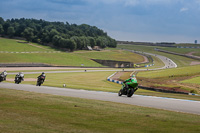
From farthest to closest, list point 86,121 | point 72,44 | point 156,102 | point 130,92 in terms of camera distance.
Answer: point 72,44 < point 130,92 < point 156,102 < point 86,121

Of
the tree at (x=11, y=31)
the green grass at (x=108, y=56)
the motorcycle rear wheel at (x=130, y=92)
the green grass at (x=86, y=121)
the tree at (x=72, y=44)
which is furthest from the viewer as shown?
the tree at (x=11, y=31)

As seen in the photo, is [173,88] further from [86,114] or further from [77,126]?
[77,126]

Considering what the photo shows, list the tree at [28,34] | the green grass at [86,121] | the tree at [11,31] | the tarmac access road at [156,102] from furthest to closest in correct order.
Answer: the tree at [11,31]
the tree at [28,34]
the tarmac access road at [156,102]
the green grass at [86,121]

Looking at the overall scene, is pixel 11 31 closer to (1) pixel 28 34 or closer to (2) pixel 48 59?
(1) pixel 28 34

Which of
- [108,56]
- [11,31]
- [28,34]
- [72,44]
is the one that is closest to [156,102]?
[108,56]

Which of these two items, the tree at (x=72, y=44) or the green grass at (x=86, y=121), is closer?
the green grass at (x=86, y=121)

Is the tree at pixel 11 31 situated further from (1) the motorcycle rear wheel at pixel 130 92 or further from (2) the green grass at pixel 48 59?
(1) the motorcycle rear wheel at pixel 130 92

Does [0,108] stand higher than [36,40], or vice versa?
[36,40]

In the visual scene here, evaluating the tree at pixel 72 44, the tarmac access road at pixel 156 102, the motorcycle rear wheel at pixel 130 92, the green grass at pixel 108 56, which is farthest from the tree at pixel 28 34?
the motorcycle rear wheel at pixel 130 92

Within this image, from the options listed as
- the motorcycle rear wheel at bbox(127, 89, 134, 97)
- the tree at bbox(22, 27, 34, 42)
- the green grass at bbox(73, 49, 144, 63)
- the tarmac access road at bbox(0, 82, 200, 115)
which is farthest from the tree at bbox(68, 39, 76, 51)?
the motorcycle rear wheel at bbox(127, 89, 134, 97)

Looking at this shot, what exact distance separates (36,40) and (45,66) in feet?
275

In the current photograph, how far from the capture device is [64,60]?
Answer: 11325 cm

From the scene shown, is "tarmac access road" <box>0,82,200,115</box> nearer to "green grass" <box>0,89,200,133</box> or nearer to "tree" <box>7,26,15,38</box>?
"green grass" <box>0,89,200,133</box>

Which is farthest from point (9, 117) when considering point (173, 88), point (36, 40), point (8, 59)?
point (36, 40)
